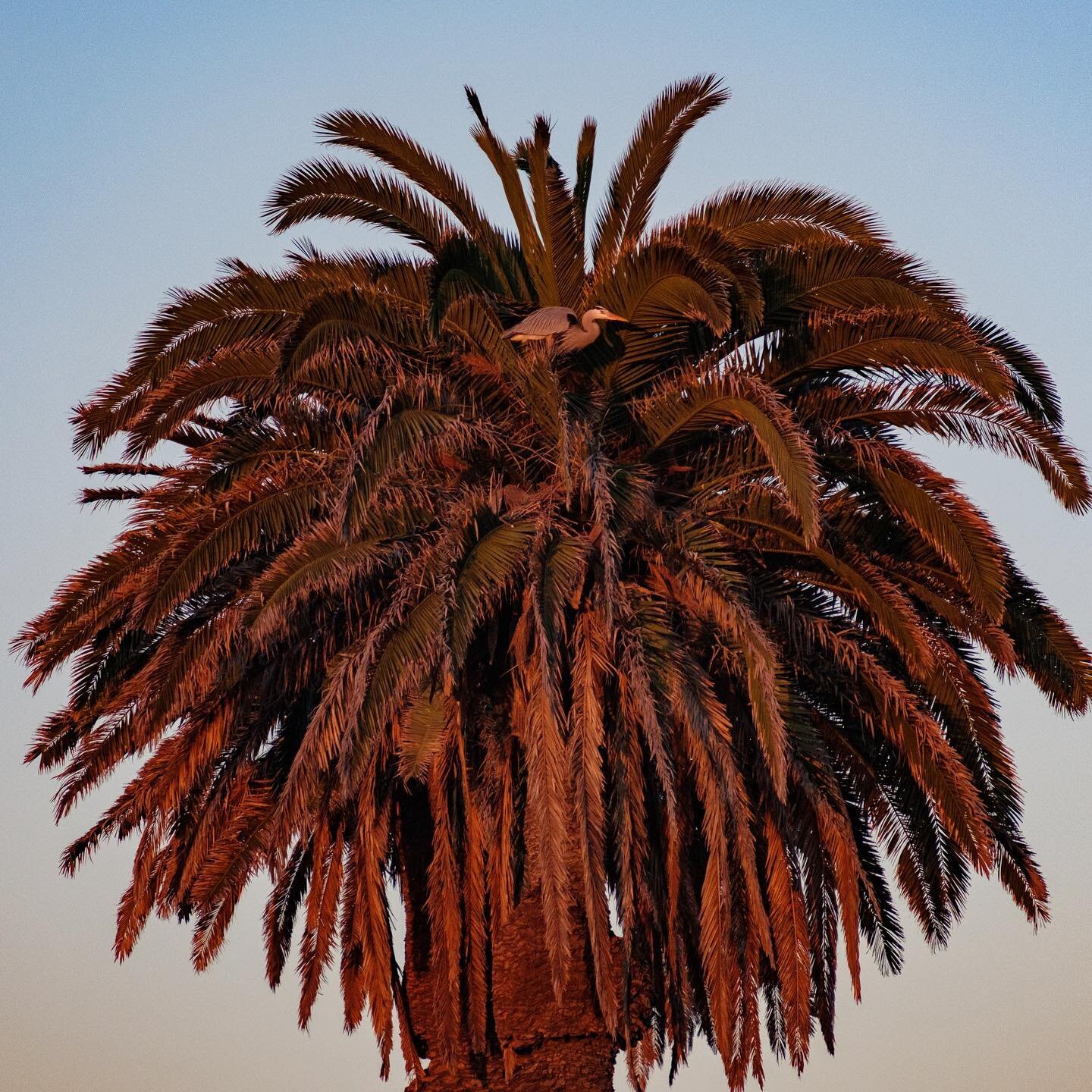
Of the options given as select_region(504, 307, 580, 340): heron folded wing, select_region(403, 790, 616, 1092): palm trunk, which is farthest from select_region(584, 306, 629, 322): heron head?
select_region(403, 790, 616, 1092): palm trunk

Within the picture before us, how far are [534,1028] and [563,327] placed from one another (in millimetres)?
5987

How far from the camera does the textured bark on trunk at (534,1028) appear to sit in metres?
15.3

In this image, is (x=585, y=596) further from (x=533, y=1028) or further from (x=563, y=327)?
(x=533, y=1028)

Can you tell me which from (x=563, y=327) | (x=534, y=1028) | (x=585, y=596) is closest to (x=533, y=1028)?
(x=534, y=1028)

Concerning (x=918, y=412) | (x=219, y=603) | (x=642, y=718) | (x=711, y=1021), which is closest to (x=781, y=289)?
(x=918, y=412)

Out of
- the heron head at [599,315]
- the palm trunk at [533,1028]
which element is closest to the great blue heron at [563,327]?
the heron head at [599,315]

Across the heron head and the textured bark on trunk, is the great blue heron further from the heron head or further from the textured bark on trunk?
the textured bark on trunk

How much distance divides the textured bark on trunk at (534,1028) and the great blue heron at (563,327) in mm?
4757

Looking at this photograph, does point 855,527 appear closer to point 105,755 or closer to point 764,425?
point 764,425

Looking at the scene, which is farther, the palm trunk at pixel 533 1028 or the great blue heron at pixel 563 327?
the palm trunk at pixel 533 1028

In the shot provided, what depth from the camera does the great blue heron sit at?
14.3 metres

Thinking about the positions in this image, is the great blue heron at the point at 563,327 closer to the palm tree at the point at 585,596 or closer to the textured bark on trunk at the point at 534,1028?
the palm tree at the point at 585,596

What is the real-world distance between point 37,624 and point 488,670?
13.5 ft

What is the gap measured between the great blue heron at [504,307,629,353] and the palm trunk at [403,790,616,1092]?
15.6 ft
